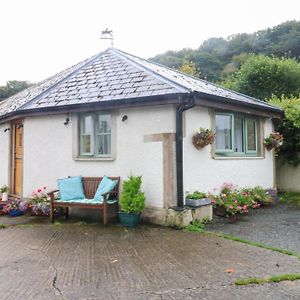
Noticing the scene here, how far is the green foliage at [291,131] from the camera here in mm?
11203

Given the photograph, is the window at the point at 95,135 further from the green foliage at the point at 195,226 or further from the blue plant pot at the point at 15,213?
the green foliage at the point at 195,226

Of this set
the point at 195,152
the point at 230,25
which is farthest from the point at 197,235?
the point at 230,25

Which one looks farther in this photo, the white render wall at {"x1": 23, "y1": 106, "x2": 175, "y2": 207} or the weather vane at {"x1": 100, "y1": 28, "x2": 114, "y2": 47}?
the weather vane at {"x1": 100, "y1": 28, "x2": 114, "y2": 47}

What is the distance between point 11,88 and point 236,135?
34.2 meters

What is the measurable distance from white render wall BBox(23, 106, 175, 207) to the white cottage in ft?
0.08

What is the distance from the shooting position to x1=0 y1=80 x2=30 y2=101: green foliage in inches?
1442

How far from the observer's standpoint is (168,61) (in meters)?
49.1

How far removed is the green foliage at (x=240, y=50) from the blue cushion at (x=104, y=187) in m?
33.3

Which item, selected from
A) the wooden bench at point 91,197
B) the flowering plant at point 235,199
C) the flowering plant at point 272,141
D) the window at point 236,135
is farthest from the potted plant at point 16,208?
the flowering plant at point 272,141

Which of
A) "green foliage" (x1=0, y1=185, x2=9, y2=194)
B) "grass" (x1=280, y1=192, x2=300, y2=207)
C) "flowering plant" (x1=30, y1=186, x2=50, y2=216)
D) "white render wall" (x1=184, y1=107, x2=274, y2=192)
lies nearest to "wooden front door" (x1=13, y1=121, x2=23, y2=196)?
"green foliage" (x1=0, y1=185, x2=9, y2=194)

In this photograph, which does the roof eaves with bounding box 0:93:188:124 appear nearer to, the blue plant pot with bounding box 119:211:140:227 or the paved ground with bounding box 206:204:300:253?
the blue plant pot with bounding box 119:211:140:227

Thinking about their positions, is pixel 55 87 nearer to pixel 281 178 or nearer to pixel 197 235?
→ pixel 197 235

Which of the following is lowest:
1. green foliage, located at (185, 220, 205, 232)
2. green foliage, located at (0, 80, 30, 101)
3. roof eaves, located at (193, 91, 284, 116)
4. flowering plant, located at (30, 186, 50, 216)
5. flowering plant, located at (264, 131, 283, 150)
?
green foliage, located at (185, 220, 205, 232)

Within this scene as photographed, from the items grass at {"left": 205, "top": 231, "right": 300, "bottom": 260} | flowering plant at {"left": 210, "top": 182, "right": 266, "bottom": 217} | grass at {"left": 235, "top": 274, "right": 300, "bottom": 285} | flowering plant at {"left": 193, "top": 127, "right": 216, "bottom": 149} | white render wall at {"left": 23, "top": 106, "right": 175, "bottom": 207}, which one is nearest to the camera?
grass at {"left": 235, "top": 274, "right": 300, "bottom": 285}
